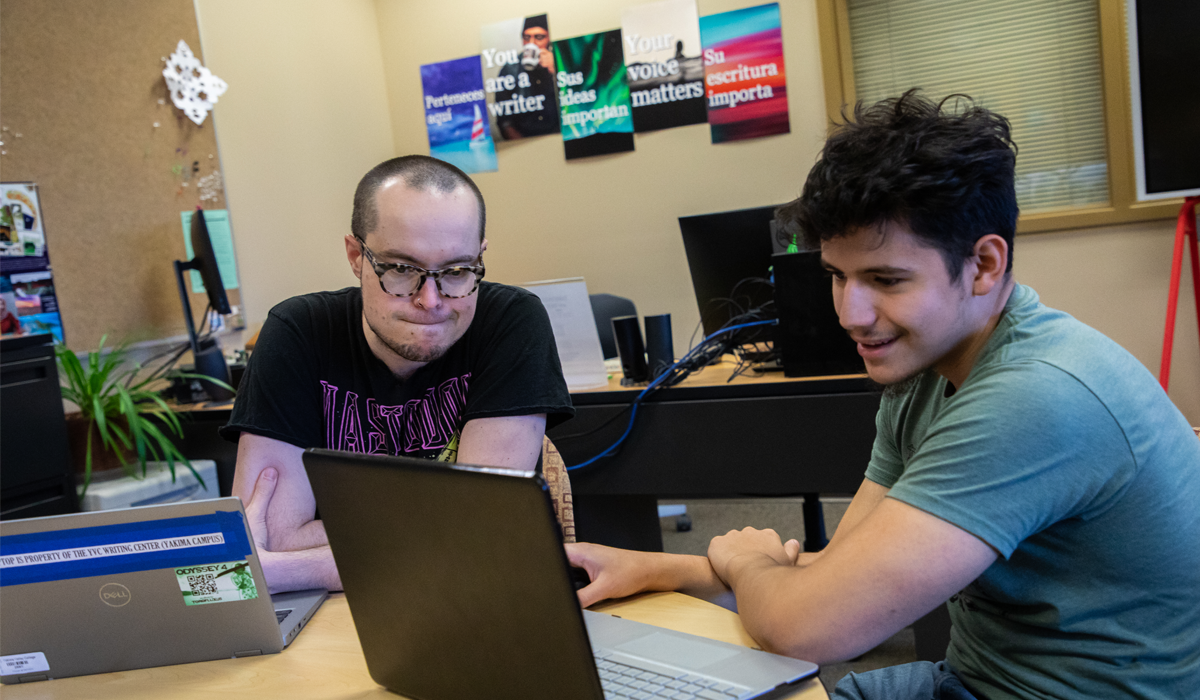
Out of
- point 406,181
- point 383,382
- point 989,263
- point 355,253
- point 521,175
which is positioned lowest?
point 383,382

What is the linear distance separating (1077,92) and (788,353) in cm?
212

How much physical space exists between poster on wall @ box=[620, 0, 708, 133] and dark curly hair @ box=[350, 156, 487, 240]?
265 centimetres

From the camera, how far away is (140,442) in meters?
2.44

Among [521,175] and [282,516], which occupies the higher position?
[521,175]

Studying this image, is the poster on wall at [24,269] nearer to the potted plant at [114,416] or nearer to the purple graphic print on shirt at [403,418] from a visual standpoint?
the potted plant at [114,416]

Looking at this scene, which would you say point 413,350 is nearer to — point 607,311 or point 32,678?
point 32,678

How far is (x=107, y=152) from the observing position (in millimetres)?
2818

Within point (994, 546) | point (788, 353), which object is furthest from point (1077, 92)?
point (994, 546)

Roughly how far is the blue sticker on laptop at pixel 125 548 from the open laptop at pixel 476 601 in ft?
0.58

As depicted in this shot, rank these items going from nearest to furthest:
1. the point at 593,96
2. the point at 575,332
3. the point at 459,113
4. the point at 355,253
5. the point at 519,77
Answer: the point at 355,253, the point at 575,332, the point at 593,96, the point at 519,77, the point at 459,113

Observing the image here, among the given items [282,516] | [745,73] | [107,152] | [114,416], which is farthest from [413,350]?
[745,73]

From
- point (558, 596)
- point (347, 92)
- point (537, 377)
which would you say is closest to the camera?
point (558, 596)

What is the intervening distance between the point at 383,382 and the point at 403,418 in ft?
0.23

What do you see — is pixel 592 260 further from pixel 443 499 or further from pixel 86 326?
pixel 443 499
